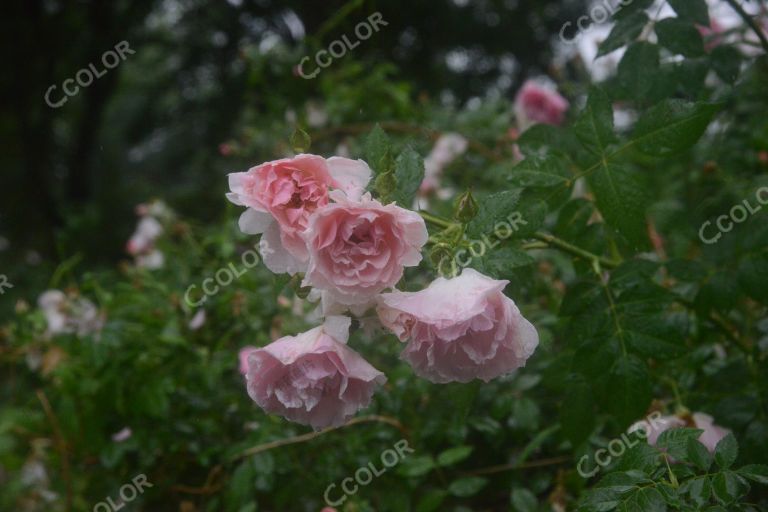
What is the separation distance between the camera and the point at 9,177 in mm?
6625

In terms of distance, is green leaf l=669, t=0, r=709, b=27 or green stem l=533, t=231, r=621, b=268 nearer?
green stem l=533, t=231, r=621, b=268

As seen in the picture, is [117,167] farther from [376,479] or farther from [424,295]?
[424,295]

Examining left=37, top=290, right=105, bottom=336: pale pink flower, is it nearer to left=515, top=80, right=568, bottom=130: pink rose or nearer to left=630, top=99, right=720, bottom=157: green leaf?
left=630, top=99, right=720, bottom=157: green leaf

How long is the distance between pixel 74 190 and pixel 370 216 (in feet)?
19.2

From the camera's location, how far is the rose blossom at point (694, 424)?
2.93ft

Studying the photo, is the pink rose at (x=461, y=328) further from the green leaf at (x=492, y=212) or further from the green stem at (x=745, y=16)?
the green stem at (x=745, y=16)

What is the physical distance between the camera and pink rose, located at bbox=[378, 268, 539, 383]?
0.65 meters

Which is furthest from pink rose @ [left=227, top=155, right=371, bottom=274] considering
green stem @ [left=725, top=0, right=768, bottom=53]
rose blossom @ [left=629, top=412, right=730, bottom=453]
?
green stem @ [left=725, top=0, right=768, bottom=53]

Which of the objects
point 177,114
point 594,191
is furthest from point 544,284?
point 177,114

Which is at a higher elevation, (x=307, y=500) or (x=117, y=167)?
(x=307, y=500)

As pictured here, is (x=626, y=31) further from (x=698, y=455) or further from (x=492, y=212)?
(x=698, y=455)

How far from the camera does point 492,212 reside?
Result: 74 cm

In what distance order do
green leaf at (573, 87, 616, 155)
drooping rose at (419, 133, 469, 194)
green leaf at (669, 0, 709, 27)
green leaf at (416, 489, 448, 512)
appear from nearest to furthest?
green leaf at (573, 87, 616, 155), green leaf at (669, 0, 709, 27), green leaf at (416, 489, 448, 512), drooping rose at (419, 133, 469, 194)

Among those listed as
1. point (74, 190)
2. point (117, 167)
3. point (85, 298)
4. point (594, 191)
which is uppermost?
point (594, 191)
